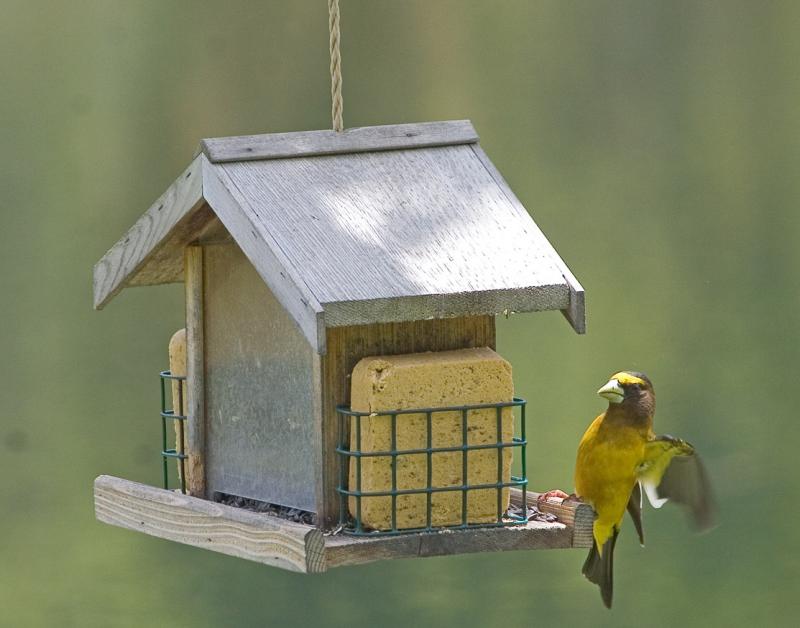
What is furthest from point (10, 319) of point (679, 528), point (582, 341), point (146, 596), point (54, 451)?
point (679, 528)

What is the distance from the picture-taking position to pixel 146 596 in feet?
27.7

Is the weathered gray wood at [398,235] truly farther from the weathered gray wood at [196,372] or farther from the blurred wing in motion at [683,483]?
the blurred wing in motion at [683,483]

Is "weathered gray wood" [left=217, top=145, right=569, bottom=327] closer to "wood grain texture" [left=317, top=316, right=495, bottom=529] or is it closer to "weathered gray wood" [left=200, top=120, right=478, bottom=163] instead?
"weathered gray wood" [left=200, top=120, right=478, bottom=163]

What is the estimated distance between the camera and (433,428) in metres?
3.36

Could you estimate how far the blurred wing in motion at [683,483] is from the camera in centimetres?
388

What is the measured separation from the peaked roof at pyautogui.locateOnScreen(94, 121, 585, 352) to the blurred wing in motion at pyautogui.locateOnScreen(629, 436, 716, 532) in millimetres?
643

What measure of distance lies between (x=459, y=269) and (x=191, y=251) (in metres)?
0.78

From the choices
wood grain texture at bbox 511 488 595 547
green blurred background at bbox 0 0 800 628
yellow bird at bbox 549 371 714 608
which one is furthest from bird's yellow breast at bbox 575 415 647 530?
green blurred background at bbox 0 0 800 628

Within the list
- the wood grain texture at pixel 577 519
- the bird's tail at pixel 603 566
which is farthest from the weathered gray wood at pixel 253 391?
the bird's tail at pixel 603 566

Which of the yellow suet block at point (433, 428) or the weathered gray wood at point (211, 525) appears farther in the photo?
the yellow suet block at point (433, 428)

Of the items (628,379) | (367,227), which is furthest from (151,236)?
(628,379)

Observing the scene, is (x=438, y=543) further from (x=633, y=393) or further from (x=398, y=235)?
(x=633, y=393)

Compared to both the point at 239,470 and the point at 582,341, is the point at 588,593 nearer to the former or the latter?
the point at 582,341

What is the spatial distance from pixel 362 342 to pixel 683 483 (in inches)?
37.0
